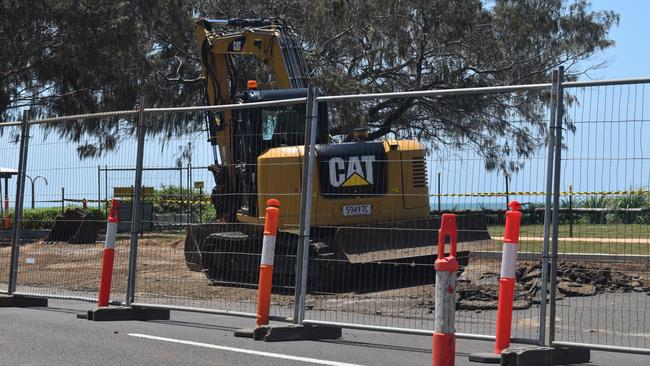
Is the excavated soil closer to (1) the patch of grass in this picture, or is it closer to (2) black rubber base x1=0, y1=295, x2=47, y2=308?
(2) black rubber base x1=0, y1=295, x2=47, y2=308

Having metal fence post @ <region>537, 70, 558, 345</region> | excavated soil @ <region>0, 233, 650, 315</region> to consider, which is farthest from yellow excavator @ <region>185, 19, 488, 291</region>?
metal fence post @ <region>537, 70, 558, 345</region>

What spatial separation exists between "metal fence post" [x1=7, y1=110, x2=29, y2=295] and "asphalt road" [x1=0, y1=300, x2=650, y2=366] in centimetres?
170

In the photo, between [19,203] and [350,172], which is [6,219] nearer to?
[19,203]

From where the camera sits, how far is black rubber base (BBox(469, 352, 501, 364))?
783cm

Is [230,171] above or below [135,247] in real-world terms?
above

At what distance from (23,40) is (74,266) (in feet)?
62.2

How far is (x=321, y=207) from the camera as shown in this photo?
13.1 metres

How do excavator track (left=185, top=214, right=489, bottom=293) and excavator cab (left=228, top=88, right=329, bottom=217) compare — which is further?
excavator cab (left=228, top=88, right=329, bottom=217)

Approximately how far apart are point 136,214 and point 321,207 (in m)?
2.96

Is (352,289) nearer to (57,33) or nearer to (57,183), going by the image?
(57,183)

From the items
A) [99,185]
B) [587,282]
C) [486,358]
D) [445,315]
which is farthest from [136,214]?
[445,315]

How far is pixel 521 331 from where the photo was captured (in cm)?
986

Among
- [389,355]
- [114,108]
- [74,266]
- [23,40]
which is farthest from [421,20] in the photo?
[389,355]

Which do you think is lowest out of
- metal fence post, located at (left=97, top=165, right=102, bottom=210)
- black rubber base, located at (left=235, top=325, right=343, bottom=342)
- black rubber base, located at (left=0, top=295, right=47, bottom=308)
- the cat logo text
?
black rubber base, located at (left=0, top=295, right=47, bottom=308)
